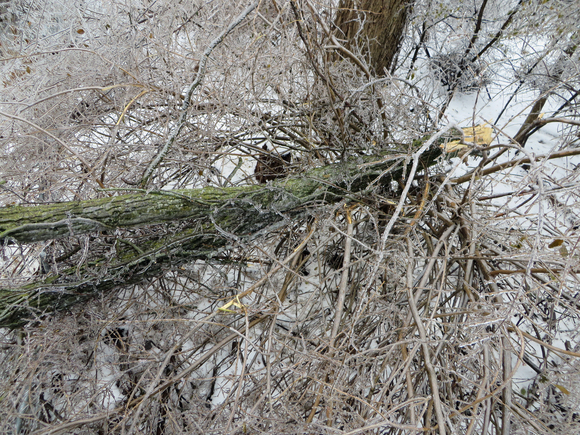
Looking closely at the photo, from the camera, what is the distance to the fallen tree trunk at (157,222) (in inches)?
52.2

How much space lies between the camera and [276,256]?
6.31 ft

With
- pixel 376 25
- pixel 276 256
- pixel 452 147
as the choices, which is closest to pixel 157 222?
pixel 276 256

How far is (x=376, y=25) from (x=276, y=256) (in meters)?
1.48

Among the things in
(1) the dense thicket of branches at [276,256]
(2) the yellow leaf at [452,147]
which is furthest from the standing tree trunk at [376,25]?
(2) the yellow leaf at [452,147]

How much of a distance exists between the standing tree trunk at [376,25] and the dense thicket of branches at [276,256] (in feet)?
0.09

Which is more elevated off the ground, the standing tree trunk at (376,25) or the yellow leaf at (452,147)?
the standing tree trunk at (376,25)

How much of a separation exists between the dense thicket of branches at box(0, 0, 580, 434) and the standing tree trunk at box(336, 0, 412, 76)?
3 cm

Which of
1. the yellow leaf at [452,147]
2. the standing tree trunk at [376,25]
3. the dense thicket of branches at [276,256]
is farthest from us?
the standing tree trunk at [376,25]

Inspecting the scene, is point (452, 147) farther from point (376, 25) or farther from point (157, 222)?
point (157, 222)

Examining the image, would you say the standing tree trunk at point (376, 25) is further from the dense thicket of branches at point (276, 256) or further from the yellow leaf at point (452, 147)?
the yellow leaf at point (452, 147)

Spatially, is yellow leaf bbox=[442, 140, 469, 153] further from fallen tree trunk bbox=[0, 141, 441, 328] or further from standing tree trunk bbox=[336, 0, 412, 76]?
standing tree trunk bbox=[336, 0, 412, 76]

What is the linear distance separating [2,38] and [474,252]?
14.4ft

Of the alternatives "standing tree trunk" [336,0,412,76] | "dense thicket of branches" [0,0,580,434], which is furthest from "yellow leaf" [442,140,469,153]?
"standing tree trunk" [336,0,412,76]

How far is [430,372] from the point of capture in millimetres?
1072
